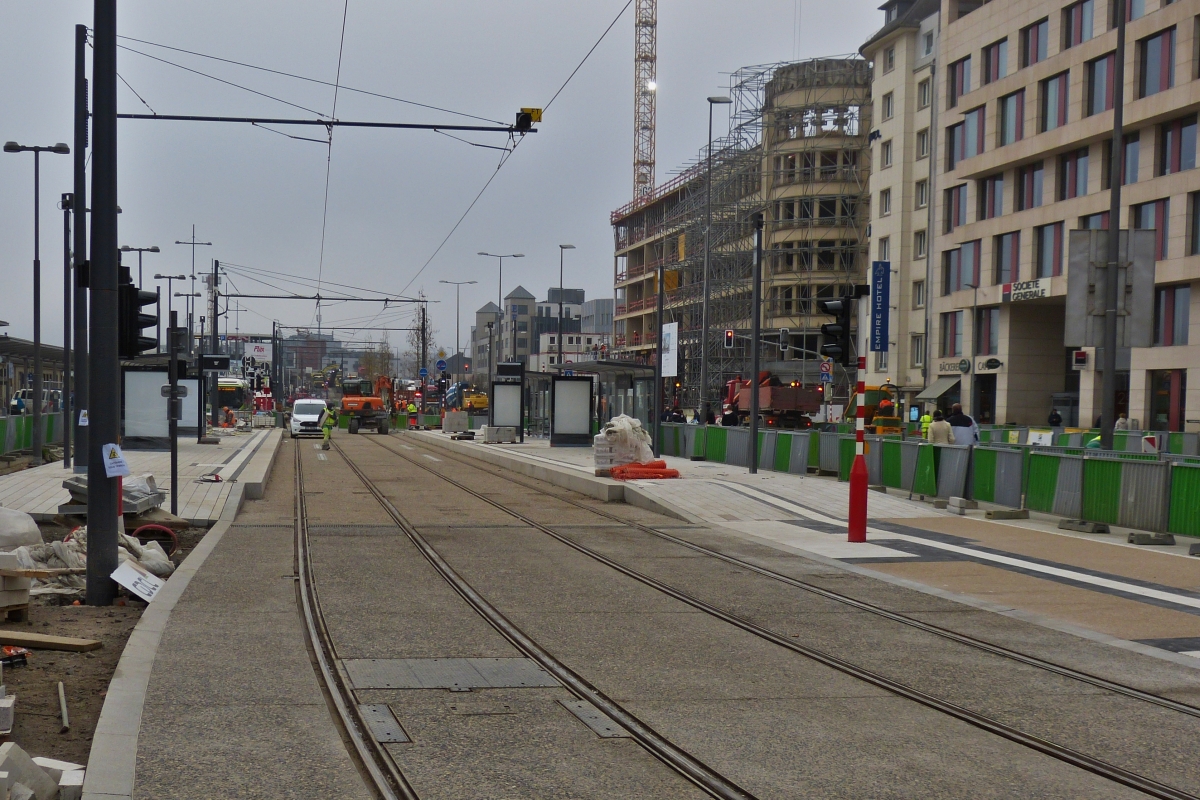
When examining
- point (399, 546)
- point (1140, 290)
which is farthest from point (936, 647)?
point (1140, 290)

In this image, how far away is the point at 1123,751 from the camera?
20.9 ft

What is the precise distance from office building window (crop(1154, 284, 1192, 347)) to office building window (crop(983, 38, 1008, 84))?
14326 mm

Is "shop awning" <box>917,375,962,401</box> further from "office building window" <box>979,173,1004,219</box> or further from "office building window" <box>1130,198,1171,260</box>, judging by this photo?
"office building window" <box>1130,198,1171,260</box>

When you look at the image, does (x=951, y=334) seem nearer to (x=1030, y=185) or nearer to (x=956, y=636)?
(x=1030, y=185)

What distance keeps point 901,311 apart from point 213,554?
56466 mm

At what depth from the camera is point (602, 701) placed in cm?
725

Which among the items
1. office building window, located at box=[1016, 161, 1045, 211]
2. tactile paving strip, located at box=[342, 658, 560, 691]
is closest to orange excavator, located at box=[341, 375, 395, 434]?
office building window, located at box=[1016, 161, 1045, 211]

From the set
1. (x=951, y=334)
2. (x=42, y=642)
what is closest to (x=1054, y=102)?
(x=951, y=334)

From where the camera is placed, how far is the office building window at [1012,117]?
172 feet

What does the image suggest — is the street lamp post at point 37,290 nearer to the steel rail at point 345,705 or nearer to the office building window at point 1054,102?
the steel rail at point 345,705

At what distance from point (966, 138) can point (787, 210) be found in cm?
2245

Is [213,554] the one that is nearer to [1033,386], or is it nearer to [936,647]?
[936,647]

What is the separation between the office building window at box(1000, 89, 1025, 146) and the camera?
52375 millimetres

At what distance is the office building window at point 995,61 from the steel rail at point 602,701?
47749 millimetres
